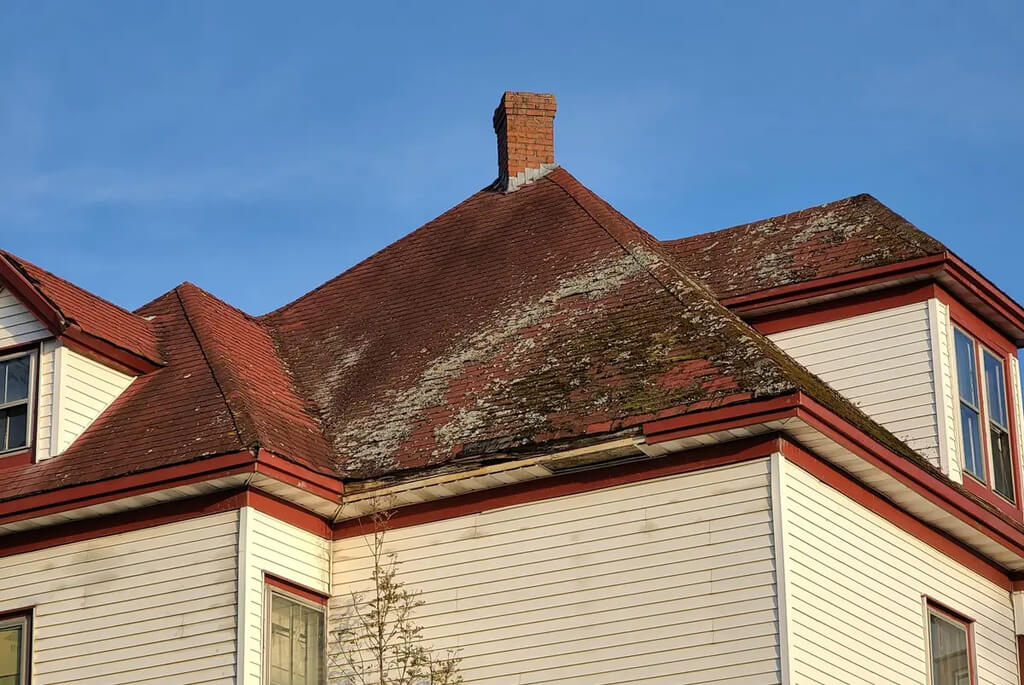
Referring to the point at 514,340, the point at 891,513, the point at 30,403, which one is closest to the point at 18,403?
the point at 30,403

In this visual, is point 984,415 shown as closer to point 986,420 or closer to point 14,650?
point 986,420

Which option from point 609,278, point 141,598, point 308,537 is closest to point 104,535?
point 141,598

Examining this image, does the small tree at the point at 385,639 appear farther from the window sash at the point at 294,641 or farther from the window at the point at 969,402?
the window at the point at 969,402

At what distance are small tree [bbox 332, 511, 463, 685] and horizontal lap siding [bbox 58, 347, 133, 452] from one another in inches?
146

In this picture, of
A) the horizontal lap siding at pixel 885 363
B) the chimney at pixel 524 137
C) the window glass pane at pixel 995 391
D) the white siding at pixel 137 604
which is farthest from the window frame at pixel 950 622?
the chimney at pixel 524 137

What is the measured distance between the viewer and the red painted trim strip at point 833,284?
2042 centimetres

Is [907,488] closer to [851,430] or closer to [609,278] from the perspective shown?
[851,430]

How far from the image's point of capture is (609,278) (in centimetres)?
2062

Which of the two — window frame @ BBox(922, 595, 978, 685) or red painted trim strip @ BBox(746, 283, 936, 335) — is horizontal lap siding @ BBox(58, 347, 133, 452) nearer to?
red painted trim strip @ BBox(746, 283, 936, 335)

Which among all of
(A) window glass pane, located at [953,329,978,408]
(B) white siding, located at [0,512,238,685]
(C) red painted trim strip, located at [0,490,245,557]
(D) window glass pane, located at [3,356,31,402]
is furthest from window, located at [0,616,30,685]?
(A) window glass pane, located at [953,329,978,408]

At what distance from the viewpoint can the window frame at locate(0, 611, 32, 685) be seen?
18.7 meters

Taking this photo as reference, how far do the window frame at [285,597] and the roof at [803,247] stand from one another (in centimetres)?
636

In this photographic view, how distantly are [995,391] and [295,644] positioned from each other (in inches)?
365

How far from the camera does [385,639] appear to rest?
1856 centimetres
